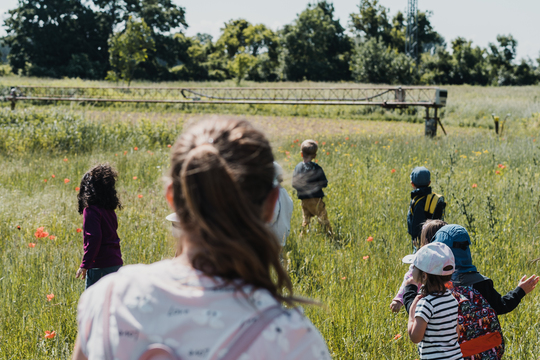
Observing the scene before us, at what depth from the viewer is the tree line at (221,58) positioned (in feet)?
198

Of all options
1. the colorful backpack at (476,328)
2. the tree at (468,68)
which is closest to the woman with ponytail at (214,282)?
the colorful backpack at (476,328)

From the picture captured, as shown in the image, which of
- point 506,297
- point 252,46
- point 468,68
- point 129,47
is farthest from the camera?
point 252,46

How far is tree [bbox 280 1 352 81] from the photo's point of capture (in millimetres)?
66688

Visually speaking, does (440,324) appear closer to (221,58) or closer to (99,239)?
(99,239)

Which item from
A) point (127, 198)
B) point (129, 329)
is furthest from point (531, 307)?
point (127, 198)

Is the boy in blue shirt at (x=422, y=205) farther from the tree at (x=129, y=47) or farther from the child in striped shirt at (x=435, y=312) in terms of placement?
the tree at (x=129, y=47)

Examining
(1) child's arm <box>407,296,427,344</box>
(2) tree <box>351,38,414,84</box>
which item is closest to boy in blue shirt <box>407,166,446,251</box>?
(1) child's arm <box>407,296,427,344</box>

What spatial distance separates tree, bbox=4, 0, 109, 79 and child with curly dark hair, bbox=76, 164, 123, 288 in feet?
208

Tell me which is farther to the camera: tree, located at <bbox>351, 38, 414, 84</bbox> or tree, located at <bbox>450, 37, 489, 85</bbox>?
tree, located at <bbox>450, 37, 489, 85</bbox>

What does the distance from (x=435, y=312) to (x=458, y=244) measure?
0.57 m

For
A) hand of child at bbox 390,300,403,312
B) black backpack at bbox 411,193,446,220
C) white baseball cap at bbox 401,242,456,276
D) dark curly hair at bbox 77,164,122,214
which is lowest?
hand of child at bbox 390,300,403,312

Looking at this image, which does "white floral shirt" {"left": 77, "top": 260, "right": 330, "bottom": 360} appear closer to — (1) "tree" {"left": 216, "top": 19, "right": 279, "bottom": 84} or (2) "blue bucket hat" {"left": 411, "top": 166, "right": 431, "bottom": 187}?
(2) "blue bucket hat" {"left": 411, "top": 166, "right": 431, "bottom": 187}

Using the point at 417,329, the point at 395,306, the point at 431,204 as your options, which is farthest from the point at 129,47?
the point at 417,329

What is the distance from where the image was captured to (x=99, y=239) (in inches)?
137
